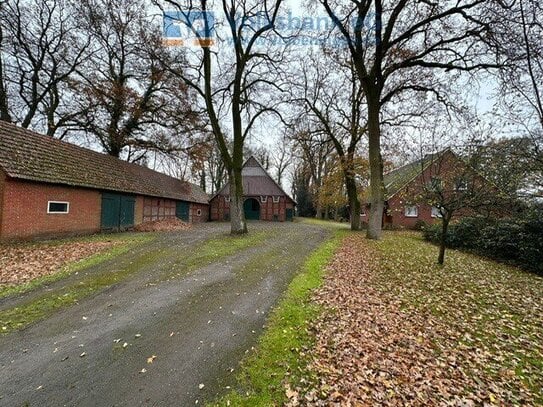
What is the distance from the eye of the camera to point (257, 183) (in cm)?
3244

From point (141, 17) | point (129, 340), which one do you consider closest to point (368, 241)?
point (129, 340)

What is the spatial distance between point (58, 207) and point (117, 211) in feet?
13.0

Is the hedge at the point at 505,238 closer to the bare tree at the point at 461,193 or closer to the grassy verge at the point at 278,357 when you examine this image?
the bare tree at the point at 461,193

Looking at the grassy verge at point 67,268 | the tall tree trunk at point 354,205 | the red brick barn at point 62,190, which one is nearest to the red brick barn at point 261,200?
the red brick barn at point 62,190

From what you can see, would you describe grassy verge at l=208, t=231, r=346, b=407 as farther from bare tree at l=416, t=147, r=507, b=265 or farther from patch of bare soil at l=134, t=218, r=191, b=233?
patch of bare soil at l=134, t=218, r=191, b=233

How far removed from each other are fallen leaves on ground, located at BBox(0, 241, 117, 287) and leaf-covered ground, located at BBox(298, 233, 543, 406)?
809cm

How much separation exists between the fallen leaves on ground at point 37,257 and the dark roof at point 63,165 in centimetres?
333

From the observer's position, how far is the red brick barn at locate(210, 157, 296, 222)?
31781 mm

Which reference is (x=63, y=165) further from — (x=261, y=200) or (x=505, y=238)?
(x=505, y=238)

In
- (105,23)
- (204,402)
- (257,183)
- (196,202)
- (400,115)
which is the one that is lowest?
(204,402)

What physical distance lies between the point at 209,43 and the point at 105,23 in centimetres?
923

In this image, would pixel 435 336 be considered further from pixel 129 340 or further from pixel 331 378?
pixel 129 340

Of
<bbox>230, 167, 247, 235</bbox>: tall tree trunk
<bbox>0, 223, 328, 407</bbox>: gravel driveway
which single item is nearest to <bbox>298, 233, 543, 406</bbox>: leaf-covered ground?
<bbox>0, 223, 328, 407</bbox>: gravel driveway

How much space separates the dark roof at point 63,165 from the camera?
1120 centimetres
